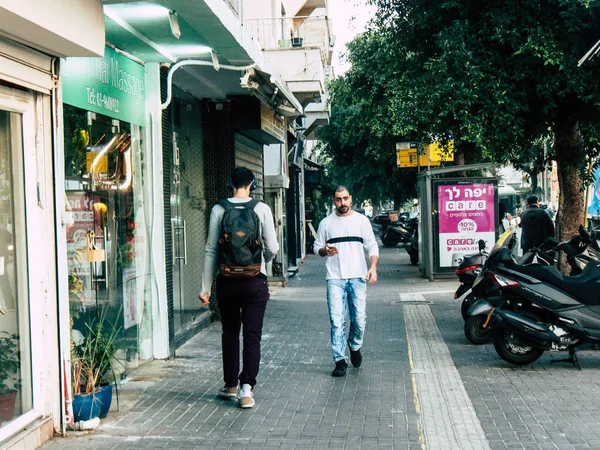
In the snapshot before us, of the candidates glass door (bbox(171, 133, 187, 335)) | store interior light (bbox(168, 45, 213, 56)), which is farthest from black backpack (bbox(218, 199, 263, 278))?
glass door (bbox(171, 133, 187, 335))

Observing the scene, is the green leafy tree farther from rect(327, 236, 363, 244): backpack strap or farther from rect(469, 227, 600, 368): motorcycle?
rect(327, 236, 363, 244): backpack strap

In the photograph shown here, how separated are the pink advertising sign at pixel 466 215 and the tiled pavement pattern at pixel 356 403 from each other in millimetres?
7281

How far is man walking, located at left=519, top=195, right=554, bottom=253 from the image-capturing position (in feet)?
48.9

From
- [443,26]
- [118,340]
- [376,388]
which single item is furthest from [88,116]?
[443,26]

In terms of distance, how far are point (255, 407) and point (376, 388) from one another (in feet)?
4.08

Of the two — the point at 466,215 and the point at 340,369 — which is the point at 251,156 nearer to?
the point at 466,215

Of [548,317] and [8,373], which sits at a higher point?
[8,373]

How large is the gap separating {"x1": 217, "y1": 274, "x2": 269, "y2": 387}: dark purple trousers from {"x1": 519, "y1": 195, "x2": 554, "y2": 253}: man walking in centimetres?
908

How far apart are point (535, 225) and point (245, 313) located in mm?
9317

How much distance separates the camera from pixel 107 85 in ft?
24.6

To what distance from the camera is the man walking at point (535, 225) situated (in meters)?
14.9

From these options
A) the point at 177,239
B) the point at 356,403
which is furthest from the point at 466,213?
the point at 356,403

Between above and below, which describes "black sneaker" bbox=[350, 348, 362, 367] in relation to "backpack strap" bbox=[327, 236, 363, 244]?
below

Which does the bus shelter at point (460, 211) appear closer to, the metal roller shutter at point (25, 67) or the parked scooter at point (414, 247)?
the parked scooter at point (414, 247)
